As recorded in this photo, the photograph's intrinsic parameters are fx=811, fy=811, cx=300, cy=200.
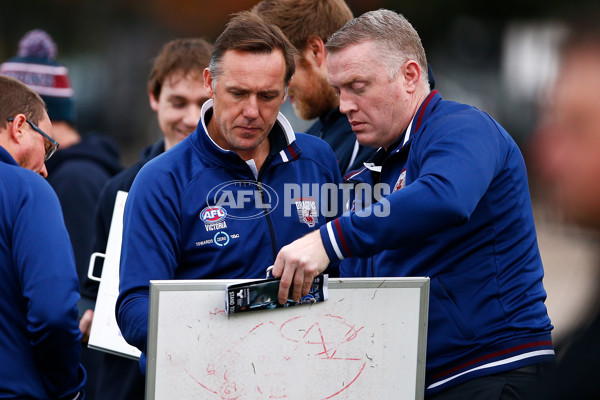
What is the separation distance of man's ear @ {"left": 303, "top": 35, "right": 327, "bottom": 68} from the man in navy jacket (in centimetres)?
85

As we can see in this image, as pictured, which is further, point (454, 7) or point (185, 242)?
point (454, 7)

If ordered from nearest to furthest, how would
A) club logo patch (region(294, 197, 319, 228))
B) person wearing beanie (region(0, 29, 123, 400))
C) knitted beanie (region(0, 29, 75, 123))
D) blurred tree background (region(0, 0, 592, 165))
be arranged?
club logo patch (region(294, 197, 319, 228)) → person wearing beanie (region(0, 29, 123, 400)) → knitted beanie (region(0, 29, 75, 123)) → blurred tree background (region(0, 0, 592, 165))

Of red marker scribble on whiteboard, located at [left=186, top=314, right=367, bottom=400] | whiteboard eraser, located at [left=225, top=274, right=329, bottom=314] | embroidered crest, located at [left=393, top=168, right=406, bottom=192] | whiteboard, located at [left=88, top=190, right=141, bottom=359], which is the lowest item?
whiteboard, located at [left=88, top=190, right=141, bottom=359]

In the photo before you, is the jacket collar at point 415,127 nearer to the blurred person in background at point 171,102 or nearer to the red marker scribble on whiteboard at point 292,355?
the red marker scribble on whiteboard at point 292,355

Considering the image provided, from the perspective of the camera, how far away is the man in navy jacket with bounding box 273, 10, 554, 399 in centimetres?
219

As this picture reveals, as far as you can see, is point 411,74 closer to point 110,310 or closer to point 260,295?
point 260,295

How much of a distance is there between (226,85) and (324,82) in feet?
3.27

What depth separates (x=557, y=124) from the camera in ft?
3.47

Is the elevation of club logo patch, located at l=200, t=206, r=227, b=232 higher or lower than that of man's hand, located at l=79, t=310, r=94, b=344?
higher

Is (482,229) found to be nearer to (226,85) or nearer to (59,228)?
(226,85)

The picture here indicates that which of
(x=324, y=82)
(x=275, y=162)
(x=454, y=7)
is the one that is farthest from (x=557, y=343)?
(x=454, y=7)

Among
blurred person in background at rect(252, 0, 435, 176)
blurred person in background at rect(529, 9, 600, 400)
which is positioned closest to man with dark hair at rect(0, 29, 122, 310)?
blurred person in background at rect(252, 0, 435, 176)

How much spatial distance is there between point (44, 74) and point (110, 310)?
2.25m

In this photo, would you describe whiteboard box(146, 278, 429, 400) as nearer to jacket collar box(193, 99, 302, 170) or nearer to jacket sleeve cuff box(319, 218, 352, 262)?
jacket sleeve cuff box(319, 218, 352, 262)
